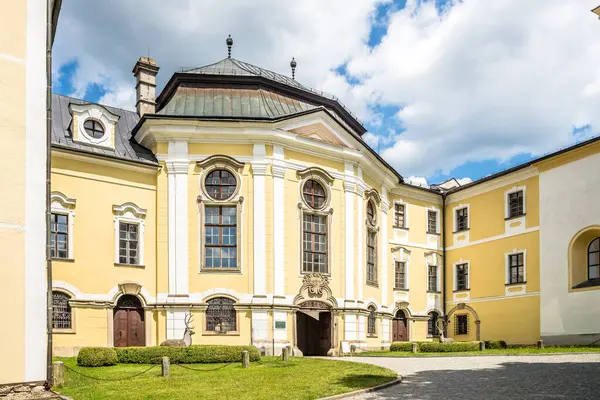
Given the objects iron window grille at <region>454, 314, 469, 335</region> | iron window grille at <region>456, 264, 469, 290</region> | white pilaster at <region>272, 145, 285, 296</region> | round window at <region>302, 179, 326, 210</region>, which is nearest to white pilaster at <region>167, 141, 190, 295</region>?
white pilaster at <region>272, 145, 285, 296</region>

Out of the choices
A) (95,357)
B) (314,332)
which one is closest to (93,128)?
(95,357)

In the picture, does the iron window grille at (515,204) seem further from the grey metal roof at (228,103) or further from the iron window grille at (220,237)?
the iron window grille at (220,237)

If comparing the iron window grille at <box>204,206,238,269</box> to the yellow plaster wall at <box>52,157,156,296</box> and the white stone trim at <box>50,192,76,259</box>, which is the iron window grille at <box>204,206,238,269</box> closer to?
the yellow plaster wall at <box>52,157,156,296</box>

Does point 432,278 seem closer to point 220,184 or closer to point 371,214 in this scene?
point 371,214

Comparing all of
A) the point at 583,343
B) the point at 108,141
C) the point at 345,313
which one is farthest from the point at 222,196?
the point at 583,343

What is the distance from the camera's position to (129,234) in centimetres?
2667

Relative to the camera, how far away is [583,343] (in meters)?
27.8

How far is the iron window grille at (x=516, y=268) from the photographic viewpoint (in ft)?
105

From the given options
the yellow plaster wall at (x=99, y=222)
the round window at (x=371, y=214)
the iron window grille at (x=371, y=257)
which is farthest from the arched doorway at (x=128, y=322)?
the round window at (x=371, y=214)

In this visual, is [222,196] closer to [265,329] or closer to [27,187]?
[265,329]

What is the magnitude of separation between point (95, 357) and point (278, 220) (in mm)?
10586

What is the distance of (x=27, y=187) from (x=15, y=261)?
1.45 meters

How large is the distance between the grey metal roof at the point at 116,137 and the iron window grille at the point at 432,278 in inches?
722

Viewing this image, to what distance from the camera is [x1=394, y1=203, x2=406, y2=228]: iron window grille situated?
3588 cm
